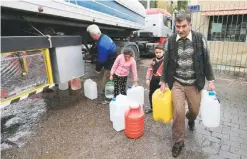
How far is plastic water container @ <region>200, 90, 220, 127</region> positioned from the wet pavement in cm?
41

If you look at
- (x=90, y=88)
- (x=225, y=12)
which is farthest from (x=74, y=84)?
(x=225, y=12)

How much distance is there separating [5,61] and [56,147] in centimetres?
134

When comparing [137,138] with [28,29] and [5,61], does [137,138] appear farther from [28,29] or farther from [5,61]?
[28,29]

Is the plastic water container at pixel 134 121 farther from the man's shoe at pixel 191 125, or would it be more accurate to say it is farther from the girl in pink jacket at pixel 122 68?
the girl in pink jacket at pixel 122 68

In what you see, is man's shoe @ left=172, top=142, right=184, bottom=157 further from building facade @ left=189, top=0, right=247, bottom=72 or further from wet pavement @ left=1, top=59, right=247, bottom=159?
building facade @ left=189, top=0, right=247, bottom=72

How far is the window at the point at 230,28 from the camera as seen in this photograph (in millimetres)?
8812

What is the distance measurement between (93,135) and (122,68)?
144 cm

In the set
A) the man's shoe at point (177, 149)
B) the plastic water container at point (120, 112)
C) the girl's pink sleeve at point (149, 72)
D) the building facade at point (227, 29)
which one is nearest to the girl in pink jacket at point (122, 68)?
the girl's pink sleeve at point (149, 72)

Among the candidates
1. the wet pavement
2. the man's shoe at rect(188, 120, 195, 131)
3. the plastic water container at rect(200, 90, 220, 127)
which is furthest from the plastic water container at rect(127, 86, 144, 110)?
the plastic water container at rect(200, 90, 220, 127)

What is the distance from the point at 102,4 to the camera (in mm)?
4504

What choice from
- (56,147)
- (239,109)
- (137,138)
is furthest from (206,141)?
(56,147)

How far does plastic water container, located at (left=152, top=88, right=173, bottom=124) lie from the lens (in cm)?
254

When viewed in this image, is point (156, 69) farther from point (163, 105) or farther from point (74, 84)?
point (74, 84)

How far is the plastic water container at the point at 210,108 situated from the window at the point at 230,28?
7.48 metres
